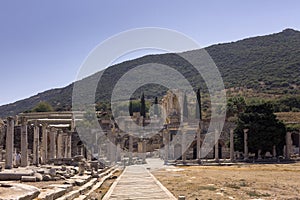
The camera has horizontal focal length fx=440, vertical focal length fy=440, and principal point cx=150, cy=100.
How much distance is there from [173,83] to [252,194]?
88703 mm

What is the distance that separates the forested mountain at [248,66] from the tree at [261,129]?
48.1m

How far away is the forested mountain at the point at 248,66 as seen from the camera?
108 metres

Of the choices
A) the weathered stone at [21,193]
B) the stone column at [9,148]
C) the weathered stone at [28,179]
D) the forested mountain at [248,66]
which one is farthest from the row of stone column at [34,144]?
the forested mountain at [248,66]

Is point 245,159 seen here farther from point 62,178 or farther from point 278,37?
point 278,37

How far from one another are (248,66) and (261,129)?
76470mm

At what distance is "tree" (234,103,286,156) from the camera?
49.8 metres

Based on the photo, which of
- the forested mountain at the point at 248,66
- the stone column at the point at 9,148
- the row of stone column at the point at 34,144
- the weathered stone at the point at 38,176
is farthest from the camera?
the forested mountain at the point at 248,66

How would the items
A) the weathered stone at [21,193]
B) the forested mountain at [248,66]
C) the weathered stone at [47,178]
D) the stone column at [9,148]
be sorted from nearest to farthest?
the weathered stone at [21,193]
the weathered stone at [47,178]
the stone column at [9,148]
the forested mountain at [248,66]

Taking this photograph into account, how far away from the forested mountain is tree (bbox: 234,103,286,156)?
158 ft

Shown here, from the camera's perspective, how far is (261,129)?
4981 centimetres

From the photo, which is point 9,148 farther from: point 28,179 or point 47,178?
point 28,179

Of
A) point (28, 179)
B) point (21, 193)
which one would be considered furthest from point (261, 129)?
point (21, 193)

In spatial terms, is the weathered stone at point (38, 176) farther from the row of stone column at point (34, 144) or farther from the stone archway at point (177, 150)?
the stone archway at point (177, 150)

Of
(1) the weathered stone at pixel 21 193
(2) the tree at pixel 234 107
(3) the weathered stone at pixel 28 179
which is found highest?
(2) the tree at pixel 234 107
